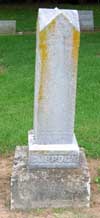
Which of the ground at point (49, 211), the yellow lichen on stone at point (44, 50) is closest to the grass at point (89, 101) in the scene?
the ground at point (49, 211)

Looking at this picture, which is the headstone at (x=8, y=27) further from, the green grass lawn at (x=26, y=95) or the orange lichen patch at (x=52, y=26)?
the orange lichen patch at (x=52, y=26)

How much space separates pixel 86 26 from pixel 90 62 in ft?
22.0

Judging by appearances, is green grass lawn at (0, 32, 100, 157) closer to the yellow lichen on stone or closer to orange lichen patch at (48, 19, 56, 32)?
Result: the yellow lichen on stone

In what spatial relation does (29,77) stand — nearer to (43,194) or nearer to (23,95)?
(23,95)

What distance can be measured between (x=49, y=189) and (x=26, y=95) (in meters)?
5.03

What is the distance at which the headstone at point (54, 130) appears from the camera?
552 cm

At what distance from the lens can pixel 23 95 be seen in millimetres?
10508

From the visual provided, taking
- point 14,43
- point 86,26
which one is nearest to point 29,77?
point 14,43

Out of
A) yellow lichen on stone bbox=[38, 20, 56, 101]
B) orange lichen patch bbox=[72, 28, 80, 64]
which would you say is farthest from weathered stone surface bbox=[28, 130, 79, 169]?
orange lichen patch bbox=[72, 28, 80, 64]

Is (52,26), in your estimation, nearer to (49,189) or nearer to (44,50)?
(44,50)

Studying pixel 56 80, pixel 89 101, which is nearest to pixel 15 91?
pixel 89 101

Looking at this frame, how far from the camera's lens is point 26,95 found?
34.4 feet

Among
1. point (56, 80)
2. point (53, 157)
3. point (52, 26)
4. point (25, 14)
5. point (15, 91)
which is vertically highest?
point (25, 14)

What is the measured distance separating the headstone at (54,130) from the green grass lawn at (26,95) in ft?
5.19
